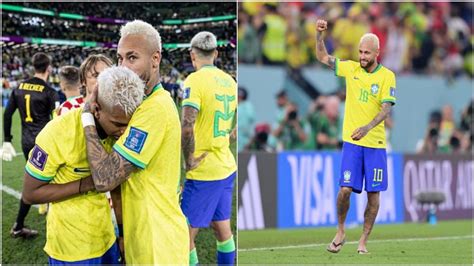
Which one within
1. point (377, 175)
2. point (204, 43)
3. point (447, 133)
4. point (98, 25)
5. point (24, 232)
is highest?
point (98, 25)

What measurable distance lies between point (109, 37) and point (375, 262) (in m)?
2.06

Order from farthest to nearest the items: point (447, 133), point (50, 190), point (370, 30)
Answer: point (447, 133) < point (370, 30) < point (50, 190)

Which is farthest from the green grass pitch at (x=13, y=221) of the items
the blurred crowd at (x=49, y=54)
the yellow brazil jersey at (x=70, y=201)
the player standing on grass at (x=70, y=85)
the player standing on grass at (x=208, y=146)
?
the yellow brazil jersey at (x=70, y=201)

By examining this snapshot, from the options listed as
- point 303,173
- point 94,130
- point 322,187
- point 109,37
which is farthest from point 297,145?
point 94,130

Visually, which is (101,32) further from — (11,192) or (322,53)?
(322,53)

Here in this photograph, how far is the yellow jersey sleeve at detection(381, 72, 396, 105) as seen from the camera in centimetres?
366

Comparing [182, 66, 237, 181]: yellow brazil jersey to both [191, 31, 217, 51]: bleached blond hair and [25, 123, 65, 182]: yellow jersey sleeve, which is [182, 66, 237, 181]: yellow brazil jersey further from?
[25, 123, 65, 182]: yellow jersey sleeve

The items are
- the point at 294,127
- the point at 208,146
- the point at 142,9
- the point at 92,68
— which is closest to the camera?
the point at 92,68

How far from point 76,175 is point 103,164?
173 millimetres

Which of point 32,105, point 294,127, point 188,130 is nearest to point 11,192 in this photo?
point 32,105

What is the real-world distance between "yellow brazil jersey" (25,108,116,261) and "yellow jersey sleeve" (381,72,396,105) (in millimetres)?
1320

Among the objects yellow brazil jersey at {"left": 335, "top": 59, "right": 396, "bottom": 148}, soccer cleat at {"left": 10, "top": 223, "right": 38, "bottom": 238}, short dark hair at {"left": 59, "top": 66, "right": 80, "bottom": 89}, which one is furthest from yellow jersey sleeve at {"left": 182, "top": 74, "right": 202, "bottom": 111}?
yellow brazil jersey at {"left": 335, "top": 59, "right": 396, "bottom": 148}

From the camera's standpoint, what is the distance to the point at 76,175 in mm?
3117

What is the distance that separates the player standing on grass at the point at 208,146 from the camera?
5.07m
